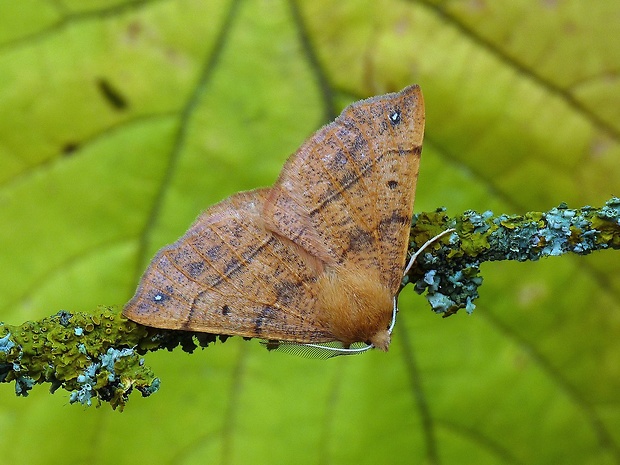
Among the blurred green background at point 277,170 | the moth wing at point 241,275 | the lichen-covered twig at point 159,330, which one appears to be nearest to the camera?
the lichen-covered twig at point 159,330

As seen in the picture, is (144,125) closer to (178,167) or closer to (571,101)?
(178,167)

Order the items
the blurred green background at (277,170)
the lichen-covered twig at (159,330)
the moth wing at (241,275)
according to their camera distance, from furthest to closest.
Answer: the blurred green background at (277,170), the moth wing at (241,275), the lichen-covered twig at (159,330)

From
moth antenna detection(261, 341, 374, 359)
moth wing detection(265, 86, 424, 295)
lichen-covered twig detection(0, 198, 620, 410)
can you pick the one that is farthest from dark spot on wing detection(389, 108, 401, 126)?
moth antenna detection(261, 341, 374, 359)

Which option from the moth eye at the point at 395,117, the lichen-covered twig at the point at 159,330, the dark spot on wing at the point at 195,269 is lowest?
the lichen-covered twig at the point at 159,330

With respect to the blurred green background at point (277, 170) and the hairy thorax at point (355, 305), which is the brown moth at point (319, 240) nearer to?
the hairy thorax at point (355, 305)

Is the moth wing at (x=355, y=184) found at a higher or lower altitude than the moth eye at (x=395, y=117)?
lower

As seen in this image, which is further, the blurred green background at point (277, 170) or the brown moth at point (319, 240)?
the blurred green background at point (277, 170)

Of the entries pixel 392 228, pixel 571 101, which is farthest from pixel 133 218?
pixel 571 101

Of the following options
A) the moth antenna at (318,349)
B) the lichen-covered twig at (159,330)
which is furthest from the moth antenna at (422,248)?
the moth antenna at (318,349)
